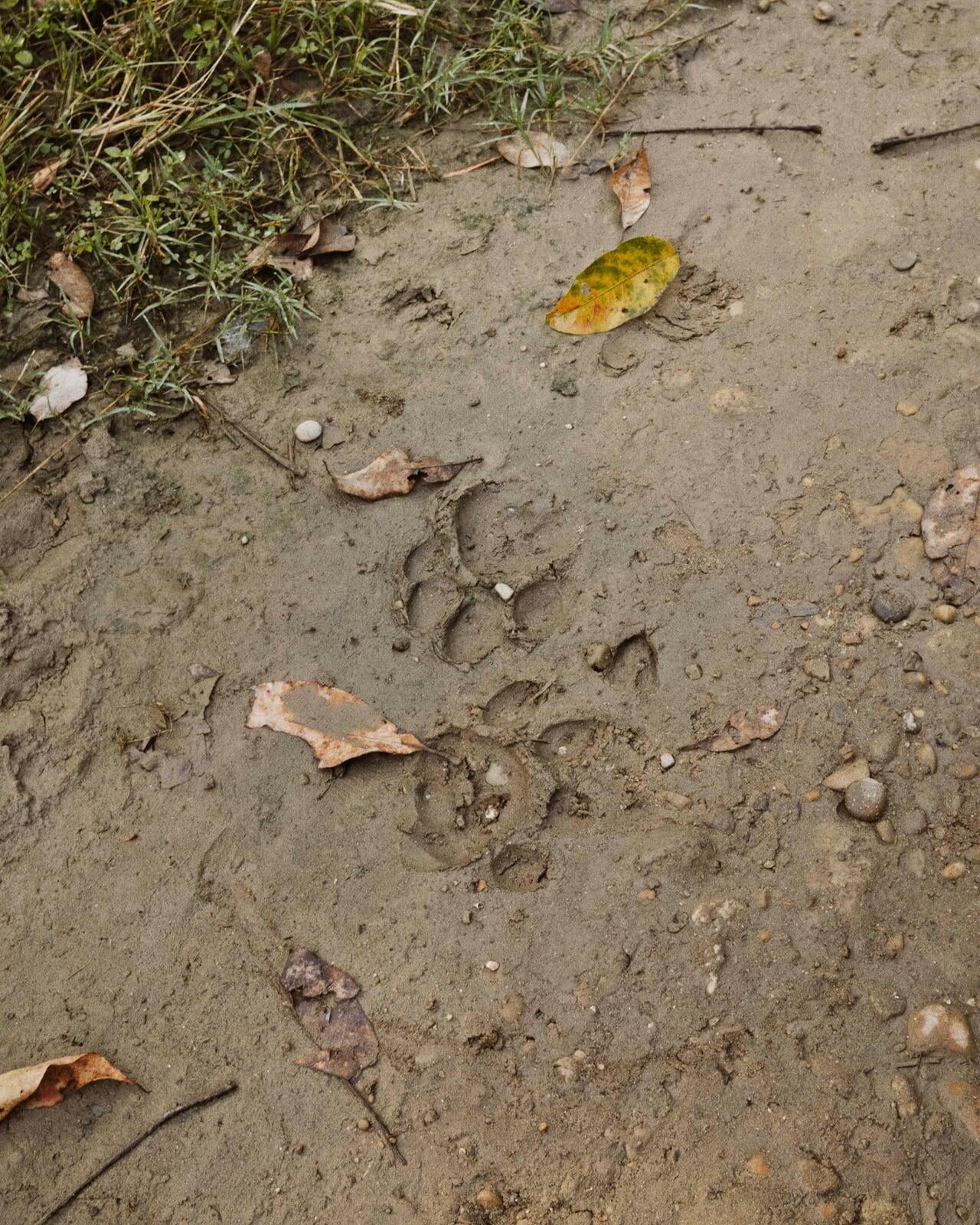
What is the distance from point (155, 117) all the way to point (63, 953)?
2.22m

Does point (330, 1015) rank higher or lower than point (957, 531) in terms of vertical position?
lower

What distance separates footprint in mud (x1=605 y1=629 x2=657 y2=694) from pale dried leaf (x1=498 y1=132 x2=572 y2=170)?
4.83 feet

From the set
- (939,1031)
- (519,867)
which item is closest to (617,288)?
(519,867)

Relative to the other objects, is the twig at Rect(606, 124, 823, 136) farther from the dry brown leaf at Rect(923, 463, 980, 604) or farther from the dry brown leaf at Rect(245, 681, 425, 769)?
the dry brown leaf at Rect(245, 681, 425, 769)

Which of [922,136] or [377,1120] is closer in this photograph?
[377,1120]

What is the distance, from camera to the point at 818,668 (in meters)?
2.19

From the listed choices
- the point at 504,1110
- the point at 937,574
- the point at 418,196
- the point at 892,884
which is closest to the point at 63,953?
the point at 504,1110

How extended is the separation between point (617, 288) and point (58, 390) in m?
1.45

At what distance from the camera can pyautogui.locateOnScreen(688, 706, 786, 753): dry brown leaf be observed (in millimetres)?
2145

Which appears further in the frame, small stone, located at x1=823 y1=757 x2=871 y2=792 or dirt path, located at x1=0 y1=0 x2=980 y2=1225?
small stone, located at x1=823 y1=757 x2=871 y2=792

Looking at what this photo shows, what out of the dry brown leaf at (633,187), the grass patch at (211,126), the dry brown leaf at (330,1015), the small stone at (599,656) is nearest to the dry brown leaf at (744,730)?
the small stone at (599,656)

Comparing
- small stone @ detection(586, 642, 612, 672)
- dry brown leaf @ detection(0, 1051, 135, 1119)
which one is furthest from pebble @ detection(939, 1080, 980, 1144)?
dry brown leaf @ detection(0, 1051, 135, 1119)

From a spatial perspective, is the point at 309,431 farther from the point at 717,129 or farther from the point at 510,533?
the point at 717,129

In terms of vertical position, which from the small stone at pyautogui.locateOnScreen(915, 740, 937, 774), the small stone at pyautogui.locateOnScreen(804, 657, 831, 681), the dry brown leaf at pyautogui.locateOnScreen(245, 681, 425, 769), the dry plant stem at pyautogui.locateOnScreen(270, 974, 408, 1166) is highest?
the dry brown leaf at pyautogui.locateOnScreen(245, 681, 425, 769)
